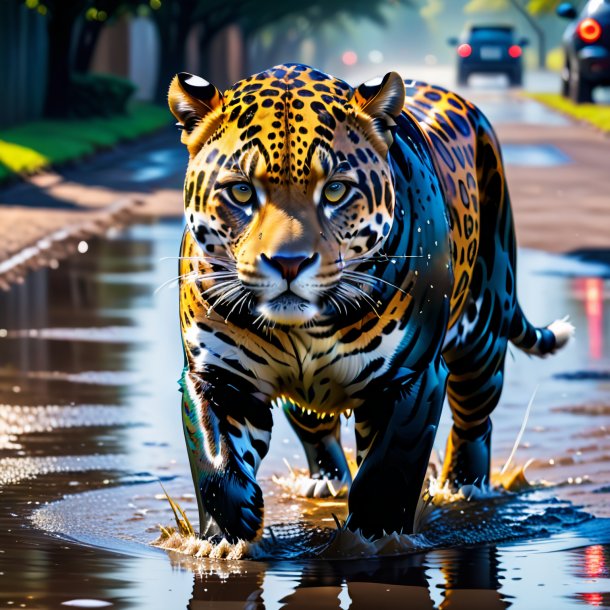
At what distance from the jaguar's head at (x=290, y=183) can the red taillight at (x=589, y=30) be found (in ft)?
91.8

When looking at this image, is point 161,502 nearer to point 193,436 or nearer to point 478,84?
point 193,436

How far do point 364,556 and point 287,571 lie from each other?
297 mm

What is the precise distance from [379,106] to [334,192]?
0.36 m

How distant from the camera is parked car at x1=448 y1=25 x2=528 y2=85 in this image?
56.4 metres

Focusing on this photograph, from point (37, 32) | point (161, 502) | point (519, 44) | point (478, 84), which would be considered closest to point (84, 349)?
point (161, 502)

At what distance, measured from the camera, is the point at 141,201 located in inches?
864

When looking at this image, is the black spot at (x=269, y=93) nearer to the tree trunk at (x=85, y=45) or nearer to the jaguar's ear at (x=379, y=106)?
the jaguar's ear at (x=379, y=106)

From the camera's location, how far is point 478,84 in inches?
2470

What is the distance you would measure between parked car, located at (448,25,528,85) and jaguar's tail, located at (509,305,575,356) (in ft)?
158

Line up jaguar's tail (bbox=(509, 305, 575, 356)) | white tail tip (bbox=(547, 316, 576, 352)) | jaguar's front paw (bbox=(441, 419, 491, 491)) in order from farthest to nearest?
white tail tip (bbox=(547, 316, 576, 352))
jaguar's tail (bbox=(509, 305, 575, 356))
jaguar's front paw (bbox=(441, 419, 491, 491))

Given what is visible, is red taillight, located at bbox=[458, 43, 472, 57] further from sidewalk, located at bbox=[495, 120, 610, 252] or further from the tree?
sidewalk, located at bbox=[495, 120, 610, 252]

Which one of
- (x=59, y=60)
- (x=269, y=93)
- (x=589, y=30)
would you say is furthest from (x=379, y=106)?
(x=59, y=60)

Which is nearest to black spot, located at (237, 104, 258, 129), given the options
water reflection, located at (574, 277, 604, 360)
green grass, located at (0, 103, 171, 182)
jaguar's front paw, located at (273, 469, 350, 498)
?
jaguar's front paw, located at (273, 469, 350, 498)

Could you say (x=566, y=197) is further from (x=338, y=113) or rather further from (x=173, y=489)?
(x=338, y=113)
